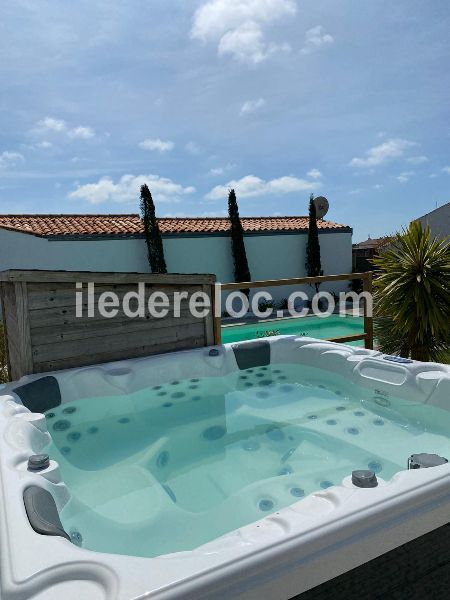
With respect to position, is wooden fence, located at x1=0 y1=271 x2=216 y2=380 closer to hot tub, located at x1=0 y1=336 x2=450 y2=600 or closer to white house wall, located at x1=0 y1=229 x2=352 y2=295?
hot tub, located at x1=0 y1=336 x2=450 y2=600

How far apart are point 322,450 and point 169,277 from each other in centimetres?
236

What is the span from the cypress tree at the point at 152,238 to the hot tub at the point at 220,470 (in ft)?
23.3

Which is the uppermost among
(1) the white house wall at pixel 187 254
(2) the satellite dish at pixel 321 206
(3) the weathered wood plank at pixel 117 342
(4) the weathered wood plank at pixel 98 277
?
(2) the satellite dish at pixel 321 206

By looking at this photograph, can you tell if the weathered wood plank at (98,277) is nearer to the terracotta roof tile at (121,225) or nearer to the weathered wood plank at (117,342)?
the weathered wood plank at (117,342)

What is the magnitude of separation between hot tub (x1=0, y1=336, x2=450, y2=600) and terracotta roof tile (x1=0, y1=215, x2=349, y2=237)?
24.6ft

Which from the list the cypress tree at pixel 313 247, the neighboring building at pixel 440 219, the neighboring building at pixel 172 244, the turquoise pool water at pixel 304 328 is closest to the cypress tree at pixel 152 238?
the neighboring building at pixel 172 244

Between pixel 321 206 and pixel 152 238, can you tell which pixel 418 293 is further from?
pixel 321 206

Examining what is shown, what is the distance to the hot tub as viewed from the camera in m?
1.18

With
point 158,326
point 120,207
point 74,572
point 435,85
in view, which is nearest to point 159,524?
point 74,572

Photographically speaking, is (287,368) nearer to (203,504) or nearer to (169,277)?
(169,277)

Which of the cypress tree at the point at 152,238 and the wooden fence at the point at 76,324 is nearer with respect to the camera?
the wooden fence at the point at 76,324

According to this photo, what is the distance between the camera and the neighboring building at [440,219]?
1339cm

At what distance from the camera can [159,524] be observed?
2.03 m

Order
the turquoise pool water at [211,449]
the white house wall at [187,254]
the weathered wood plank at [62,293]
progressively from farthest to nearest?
the white house wall at [187,254] → the weathered wood plank at [62,293] → the turquoise pool water at [211,449]
